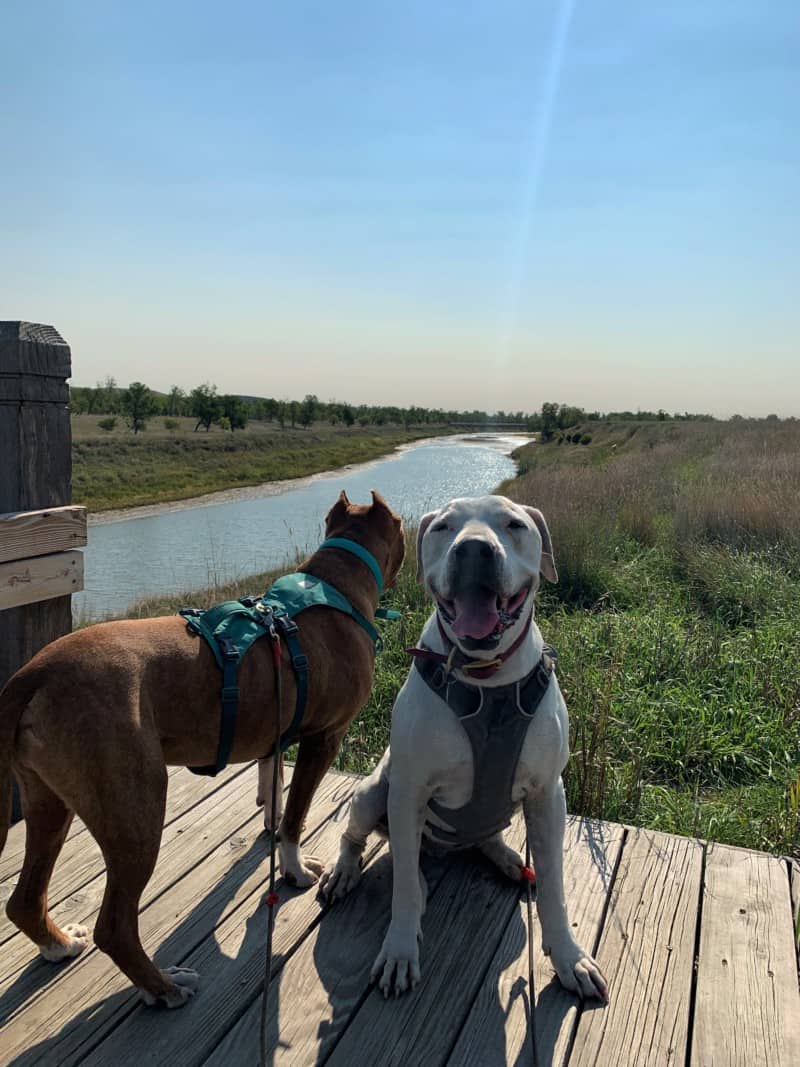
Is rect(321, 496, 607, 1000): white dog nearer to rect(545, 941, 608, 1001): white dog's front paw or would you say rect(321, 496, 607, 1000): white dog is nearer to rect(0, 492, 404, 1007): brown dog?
rect(545, 941, 608, 1001): white dog's front paw

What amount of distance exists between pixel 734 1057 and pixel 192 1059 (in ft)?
4.18

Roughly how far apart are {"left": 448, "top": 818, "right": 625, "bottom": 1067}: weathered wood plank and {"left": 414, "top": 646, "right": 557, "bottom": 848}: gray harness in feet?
1.41

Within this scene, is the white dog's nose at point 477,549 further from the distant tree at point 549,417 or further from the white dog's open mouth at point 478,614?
the distant tree at point 549,417

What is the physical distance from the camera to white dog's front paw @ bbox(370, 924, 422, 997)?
1.97 metres

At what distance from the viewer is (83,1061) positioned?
176cm

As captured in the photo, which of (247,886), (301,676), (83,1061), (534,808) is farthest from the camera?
(247,886)

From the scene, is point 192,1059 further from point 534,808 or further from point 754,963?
point 754,963

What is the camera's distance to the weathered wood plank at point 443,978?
1812 mm

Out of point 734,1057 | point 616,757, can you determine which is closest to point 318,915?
point 734,1057

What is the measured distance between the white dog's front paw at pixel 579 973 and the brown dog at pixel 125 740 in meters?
0.88

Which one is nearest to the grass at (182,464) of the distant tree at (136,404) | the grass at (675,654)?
the distant tree at (136,404)

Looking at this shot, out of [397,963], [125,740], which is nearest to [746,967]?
[397,963]

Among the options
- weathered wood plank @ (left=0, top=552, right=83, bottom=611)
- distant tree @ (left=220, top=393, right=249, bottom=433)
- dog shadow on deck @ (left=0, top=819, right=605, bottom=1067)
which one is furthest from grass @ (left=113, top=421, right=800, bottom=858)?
distant tree @ (left=220, top=393, right=249, bottom=433)

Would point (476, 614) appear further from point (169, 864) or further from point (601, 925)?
point (169, 864)
